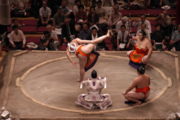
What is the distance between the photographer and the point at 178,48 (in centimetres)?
1058

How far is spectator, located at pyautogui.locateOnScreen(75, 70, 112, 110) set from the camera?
7973 millimetres

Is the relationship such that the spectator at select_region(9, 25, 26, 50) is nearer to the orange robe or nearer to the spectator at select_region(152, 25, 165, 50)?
the orange robe

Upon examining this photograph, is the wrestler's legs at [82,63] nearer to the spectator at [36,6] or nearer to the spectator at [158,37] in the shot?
the spectator at [158,37]

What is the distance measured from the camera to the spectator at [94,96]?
797 centimetres

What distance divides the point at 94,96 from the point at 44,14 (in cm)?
380

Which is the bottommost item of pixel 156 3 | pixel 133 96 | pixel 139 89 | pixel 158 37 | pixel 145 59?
pixel 133 96

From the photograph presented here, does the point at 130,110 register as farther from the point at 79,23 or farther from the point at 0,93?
the point at 79,23

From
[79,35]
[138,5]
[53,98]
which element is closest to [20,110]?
[53,98]

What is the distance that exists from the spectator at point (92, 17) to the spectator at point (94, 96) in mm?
3091

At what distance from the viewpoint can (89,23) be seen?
1105 centimetres

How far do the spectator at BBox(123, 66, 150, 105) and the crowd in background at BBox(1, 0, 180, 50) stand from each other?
2303 mm

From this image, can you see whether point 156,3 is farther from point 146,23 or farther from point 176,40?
point 176,40

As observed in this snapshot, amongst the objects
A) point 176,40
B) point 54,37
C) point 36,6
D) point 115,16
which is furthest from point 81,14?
point 176,40

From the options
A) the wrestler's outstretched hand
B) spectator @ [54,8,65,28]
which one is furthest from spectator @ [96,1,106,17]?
the wrestler's outstretched hand
